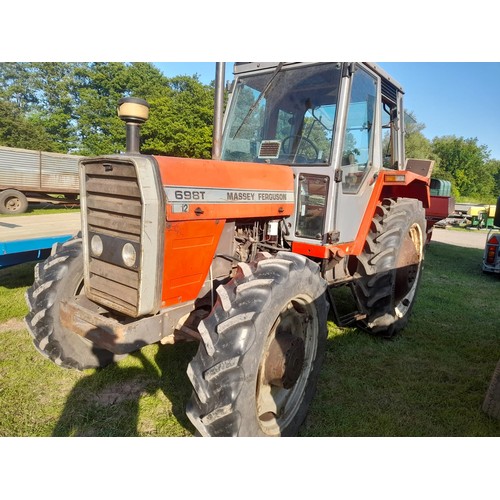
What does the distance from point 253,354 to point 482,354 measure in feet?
9.59

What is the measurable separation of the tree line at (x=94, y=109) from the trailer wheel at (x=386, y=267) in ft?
63.6

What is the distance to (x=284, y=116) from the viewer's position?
3.13 m

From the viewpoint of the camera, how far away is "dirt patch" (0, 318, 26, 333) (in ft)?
11.9

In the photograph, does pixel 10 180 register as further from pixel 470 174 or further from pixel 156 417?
pixel 470 174

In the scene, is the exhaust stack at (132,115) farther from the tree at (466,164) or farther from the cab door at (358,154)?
the tree at (466,164)

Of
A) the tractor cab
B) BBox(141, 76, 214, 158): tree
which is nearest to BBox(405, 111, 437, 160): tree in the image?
BBox(141, 76, 214, 158): tree

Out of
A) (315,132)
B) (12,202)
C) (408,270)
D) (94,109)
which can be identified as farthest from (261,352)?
(94,109)

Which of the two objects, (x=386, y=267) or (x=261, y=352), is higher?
(x=386, y=267)

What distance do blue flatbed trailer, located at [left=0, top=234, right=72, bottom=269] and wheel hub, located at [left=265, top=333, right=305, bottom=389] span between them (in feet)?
9.05

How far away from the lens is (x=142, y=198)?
75.6 inches

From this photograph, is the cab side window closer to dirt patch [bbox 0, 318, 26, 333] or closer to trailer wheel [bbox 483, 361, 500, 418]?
trailer wheel [bbox 483, 361, 500, 418]

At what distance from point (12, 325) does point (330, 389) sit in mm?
3281

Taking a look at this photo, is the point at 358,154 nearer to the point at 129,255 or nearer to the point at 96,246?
the point at 129,255

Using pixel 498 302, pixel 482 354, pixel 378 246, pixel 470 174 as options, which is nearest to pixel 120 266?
pixel 378 246
